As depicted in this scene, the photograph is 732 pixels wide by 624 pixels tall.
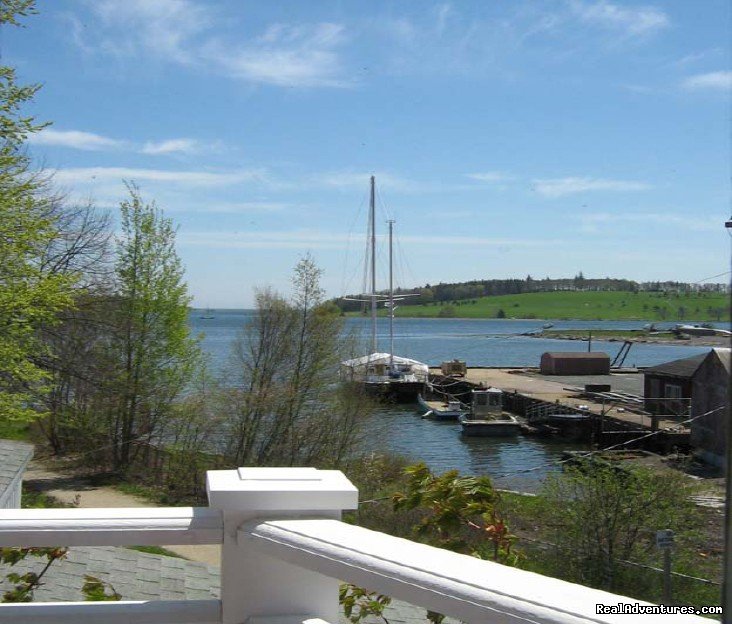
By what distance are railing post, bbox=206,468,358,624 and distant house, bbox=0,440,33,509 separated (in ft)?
20.0

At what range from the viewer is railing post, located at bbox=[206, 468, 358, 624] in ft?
8.04

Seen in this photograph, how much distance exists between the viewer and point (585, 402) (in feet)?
173

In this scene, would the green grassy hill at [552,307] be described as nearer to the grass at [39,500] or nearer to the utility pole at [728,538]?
the grass at [39,500]

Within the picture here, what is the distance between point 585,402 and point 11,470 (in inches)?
1845

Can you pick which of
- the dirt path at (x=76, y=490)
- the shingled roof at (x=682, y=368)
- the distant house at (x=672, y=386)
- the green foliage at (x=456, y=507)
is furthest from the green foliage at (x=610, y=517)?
the distant house at (x=672, y=386)

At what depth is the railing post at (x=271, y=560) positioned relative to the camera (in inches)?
96.4

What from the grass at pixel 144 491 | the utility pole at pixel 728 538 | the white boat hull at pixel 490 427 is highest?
the utility pole at pixel 728 538

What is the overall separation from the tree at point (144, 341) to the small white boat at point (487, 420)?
2329 centimetres

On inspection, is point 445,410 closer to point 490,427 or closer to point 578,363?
point 490,427

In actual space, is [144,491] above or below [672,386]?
below

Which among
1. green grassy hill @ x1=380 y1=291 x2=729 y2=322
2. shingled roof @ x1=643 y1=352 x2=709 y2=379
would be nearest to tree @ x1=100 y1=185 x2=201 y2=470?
shingled roof @ x1=643 y1=352 x2=709 y2=379

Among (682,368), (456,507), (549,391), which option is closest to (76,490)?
(456,507)

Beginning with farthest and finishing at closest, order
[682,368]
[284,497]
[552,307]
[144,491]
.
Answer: [552,307]
[682,368]
[144,491]
[284,497]

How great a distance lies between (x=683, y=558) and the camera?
11719 millimetres
